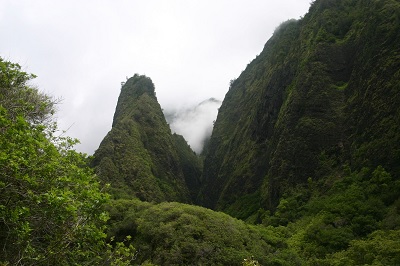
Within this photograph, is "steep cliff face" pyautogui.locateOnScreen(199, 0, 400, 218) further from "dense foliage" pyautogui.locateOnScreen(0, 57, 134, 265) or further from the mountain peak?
the mountain peak

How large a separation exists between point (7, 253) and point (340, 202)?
35094 millimetres

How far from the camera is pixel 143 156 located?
299 ft

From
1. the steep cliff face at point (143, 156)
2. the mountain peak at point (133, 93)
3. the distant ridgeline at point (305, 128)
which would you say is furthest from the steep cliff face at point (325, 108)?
the mountain peak at point (133, 93)

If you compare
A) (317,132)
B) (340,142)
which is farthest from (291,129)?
(340,142)

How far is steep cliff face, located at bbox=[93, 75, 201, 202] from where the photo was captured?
254 feet

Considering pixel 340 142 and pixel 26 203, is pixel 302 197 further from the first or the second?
pixel 26 203

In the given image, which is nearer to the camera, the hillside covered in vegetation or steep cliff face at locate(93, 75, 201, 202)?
the hillside covered in vegetation

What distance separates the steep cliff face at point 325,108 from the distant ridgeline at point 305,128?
0.53 feet

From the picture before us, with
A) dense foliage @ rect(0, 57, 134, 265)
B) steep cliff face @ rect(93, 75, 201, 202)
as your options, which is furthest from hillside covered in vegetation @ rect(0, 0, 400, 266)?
steep cliff face @ rect(93, 75, 201, 202)

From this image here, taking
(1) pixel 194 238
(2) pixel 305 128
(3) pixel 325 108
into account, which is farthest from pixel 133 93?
(1) pixel 194 238

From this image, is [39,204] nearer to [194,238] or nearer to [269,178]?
[194,238]

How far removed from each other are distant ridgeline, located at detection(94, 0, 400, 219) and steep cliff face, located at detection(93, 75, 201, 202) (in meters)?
0.35

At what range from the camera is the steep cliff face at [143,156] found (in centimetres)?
7738

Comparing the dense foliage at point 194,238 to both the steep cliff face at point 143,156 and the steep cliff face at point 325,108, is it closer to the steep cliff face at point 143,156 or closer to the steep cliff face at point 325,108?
the steep cliff face at point 325,108
